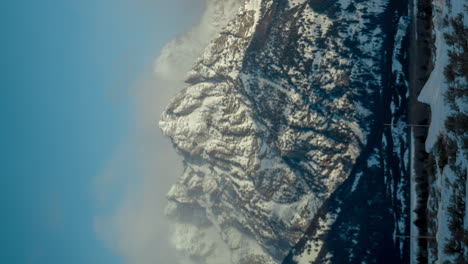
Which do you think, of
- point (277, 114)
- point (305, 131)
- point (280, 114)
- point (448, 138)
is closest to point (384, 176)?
point (448, 138)

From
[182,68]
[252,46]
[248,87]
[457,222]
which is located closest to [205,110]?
[248,87]

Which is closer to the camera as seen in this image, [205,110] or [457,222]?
[457,222]

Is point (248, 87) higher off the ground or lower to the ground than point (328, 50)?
higher

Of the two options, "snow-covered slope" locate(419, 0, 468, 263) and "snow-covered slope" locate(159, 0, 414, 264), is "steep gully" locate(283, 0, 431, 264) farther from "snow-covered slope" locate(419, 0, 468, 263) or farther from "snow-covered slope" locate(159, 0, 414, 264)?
"snow-covered slope" locate(419, 0, 468, 263)

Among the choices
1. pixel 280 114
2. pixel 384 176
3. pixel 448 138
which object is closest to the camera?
pixel 448 138

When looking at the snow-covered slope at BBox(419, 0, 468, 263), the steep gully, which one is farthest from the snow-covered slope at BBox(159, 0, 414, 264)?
the snow-covered slope at BBox(419, 0, 468, 263)

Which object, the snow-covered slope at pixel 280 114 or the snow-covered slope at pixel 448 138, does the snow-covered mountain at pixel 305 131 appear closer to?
the snow-covered slope at pixel 280 114

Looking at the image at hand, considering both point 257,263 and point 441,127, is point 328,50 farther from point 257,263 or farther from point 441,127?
point 257,263

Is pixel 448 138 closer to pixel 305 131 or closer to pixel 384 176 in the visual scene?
pixel 384 176
